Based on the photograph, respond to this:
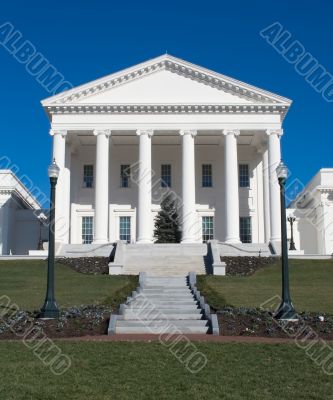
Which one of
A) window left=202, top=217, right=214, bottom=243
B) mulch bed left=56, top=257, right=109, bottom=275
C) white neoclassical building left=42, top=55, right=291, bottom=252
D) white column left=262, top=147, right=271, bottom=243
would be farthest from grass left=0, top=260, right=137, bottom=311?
white column left=262, top=147, right=271, bottom=243

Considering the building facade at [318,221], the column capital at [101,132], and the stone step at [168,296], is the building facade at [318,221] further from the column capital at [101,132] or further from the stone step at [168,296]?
the stone step at [168,296]

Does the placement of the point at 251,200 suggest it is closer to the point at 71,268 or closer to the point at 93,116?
the point at 93,116

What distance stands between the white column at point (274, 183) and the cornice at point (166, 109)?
1.89 metres

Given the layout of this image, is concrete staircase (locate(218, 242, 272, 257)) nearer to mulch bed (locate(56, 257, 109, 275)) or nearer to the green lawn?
the green lawn

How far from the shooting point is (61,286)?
2773 centimetres

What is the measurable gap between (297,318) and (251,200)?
105 ft

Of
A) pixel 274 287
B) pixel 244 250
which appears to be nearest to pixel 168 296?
pixel 274 287

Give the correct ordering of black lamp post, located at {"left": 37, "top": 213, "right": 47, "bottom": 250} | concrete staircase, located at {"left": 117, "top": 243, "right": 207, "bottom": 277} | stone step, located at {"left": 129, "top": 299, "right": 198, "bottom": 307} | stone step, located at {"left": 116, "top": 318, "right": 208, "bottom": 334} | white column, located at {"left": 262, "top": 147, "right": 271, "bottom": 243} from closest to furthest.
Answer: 1. stone step, located at {"left": 116, "top": 318, "right": 208, "bottom": 334}
2. stone step, located at {"left": 129, "top": 299, "right": 198, "bottom": 307}
3. concrete staircase, located at {"left": 117, "top": 243, "right": 207, "bottom": 277}
4. white column, located at {"left": 262, "top": 147, "right": 271, "bottom": 243}
5. black lamp post, located at {"left": 37, "top": 213, "right": 47, "bottom": 250}

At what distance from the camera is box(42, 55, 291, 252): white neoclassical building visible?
44031mm

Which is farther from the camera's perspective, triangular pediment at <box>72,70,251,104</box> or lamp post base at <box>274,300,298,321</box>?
triangular pediment at <box>72,70,251,104</box>

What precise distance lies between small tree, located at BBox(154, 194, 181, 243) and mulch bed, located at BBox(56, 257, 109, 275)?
8.94 m

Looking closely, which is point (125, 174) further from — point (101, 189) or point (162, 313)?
point (162, 313)

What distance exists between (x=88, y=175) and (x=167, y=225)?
9.27 meters

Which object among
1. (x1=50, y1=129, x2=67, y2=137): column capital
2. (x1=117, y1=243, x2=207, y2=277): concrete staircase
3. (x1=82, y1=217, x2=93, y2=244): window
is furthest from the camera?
(x1=82, y1=217, x2=93, y2=244): window
